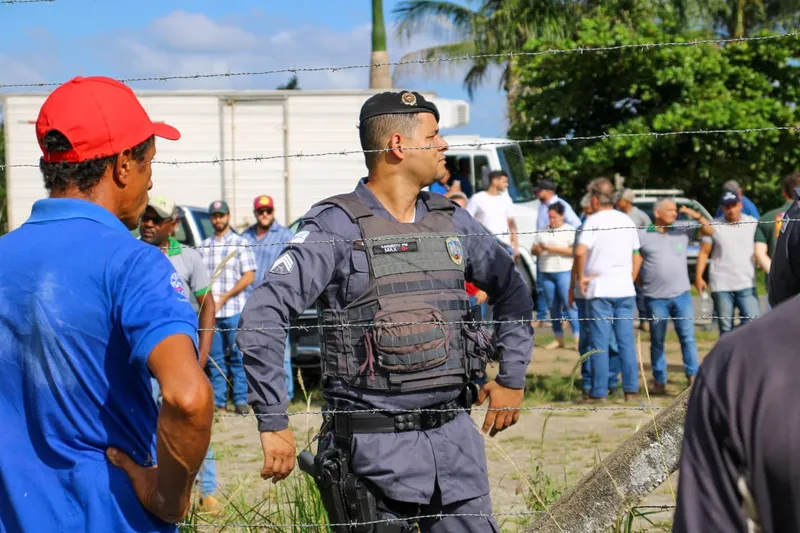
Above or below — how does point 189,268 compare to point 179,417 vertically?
below

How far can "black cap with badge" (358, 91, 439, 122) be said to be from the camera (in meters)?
3.28

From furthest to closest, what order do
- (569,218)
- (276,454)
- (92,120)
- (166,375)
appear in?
(569,218) → (276,454) → (92,120) → (166,375)

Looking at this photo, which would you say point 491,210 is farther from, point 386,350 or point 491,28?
point 491,28

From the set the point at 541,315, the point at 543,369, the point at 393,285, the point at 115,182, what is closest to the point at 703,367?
the point at 115,182

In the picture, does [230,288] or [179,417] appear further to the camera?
[230,288]

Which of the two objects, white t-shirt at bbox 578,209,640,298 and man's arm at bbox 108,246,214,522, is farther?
white t-shirt at bbox 578,209,640,298

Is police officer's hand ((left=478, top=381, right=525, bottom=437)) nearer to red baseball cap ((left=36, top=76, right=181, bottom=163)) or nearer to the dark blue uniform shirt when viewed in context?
the dark blue uniform shirt

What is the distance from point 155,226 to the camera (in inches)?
227

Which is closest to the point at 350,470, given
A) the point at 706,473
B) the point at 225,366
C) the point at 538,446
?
the point at 706,473

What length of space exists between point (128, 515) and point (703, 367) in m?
1.18

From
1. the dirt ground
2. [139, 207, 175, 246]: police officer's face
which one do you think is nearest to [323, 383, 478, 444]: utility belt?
the dirt ground

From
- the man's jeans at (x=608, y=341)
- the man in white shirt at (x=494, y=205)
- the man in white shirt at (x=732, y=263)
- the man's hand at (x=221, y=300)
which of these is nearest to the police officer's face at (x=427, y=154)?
the man's hand at (x=221, y=300)

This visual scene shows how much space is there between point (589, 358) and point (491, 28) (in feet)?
68.7

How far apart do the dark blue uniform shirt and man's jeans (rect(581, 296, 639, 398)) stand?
5267 millimetres
